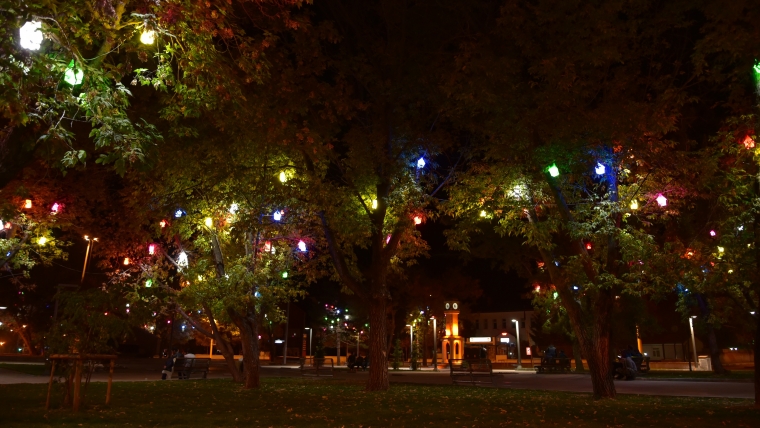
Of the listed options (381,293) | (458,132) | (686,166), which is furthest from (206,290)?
(686,166)

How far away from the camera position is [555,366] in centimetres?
3158

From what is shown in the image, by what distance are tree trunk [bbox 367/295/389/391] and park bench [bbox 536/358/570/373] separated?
17.7 m

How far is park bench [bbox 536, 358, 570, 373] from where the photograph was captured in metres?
31.5

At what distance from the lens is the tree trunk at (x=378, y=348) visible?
16531 mm

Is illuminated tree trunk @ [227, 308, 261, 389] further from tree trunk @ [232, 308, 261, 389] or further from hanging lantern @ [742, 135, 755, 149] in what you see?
hanging lantern @ [742, 135, 755, 149]

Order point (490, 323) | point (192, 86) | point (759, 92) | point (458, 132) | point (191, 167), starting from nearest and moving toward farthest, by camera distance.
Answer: point (192, 86) < point (759, 92) < point (191, 167) < point (458, 132) < point (490, 323)

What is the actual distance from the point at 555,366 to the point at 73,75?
29580 mm

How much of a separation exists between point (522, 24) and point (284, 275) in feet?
33.4

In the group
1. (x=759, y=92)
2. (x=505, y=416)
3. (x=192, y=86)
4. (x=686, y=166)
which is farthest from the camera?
(x=686, y=166)

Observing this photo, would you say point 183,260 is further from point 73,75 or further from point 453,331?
point 453,331

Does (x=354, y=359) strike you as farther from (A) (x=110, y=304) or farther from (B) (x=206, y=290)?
(A) (x=110, y=304)

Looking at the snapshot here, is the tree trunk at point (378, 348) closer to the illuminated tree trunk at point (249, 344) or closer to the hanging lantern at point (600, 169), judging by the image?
the illuminated tree trunk at point (249, 344)

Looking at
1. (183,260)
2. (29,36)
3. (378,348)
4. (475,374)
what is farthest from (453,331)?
(29,36)

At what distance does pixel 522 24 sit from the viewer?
13438 millimetres
